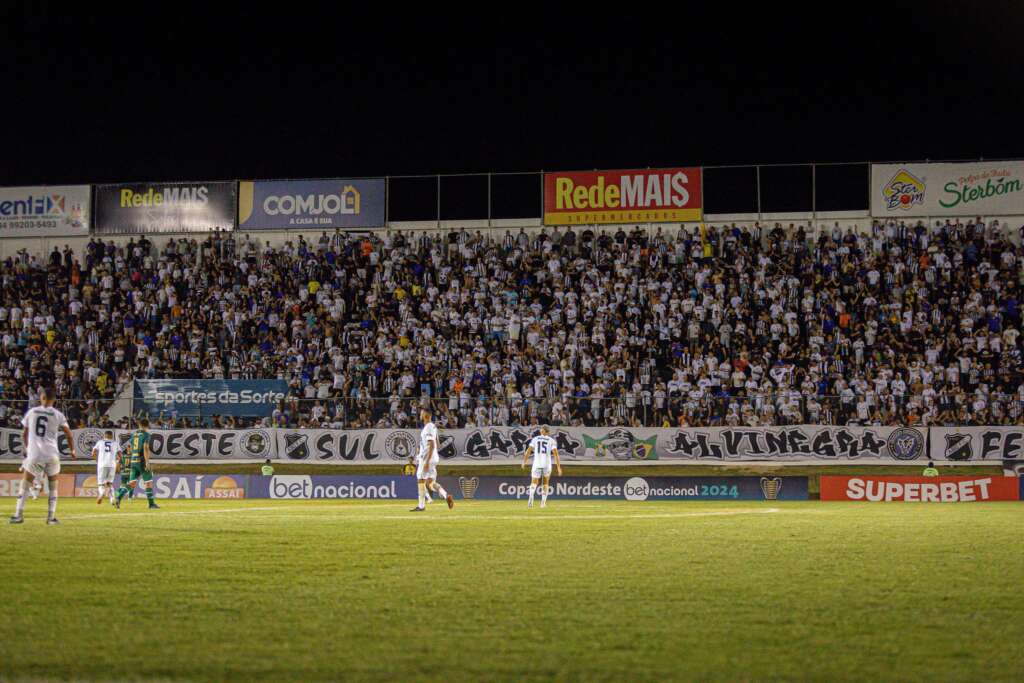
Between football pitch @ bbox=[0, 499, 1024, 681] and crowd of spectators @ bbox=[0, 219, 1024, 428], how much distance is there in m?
17.5

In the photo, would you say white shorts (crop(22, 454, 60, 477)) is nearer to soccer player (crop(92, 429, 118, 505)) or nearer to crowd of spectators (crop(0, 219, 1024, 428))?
soccer player (crop(92, 429, 118, 505))

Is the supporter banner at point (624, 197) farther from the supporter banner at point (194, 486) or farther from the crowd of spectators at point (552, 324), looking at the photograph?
the supporter banner at point (194, 486)

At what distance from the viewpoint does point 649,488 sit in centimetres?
3300

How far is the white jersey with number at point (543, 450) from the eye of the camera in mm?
27641

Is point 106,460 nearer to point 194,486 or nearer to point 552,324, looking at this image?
point 194,486

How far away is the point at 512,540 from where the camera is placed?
15789 millimetres

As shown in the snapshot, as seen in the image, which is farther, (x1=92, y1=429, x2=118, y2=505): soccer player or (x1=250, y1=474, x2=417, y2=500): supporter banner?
(x1=250, y1=474, x2=417, y2=500): supporter banner

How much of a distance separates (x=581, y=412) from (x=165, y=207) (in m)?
24.4

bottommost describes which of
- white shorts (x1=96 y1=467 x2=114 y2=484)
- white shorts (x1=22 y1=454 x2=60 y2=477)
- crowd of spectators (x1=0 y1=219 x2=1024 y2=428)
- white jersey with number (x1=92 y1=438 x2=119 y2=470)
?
white shorts (x1=96 y1=467 x2=114 y2=484)

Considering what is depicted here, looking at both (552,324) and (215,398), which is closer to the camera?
(215,398)

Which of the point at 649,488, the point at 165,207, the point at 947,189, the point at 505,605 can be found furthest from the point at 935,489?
the point at 165,207

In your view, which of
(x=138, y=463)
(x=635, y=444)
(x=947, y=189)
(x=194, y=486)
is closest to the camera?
(x=138, y=463)

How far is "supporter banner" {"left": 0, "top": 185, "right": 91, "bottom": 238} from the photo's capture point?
4931 centimetres

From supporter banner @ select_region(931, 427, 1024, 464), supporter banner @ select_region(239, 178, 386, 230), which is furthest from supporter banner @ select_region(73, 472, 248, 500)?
supporter banner @ select_region(931, 427, 1024, 464)
